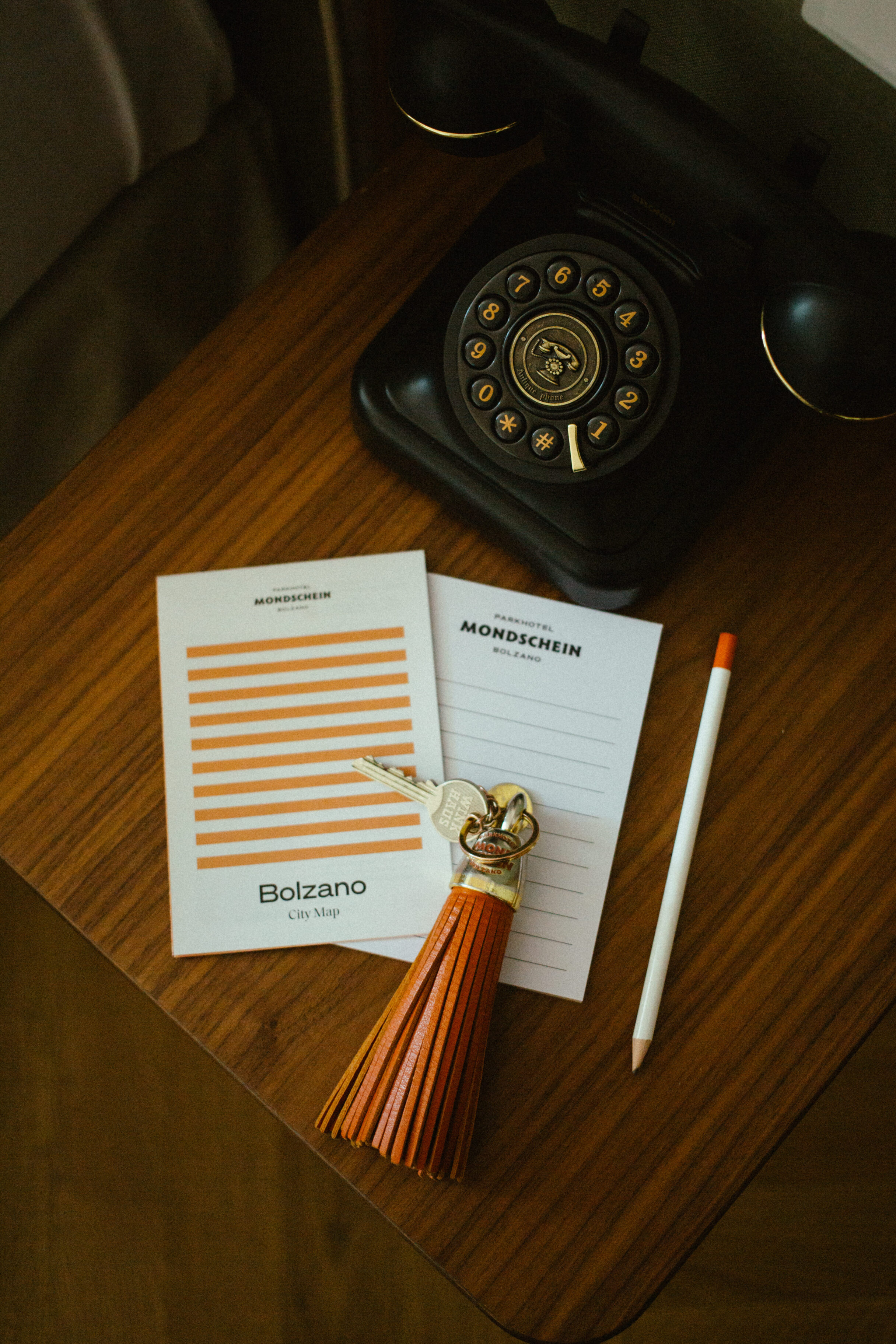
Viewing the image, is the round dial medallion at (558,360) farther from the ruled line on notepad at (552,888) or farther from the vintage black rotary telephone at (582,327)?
the ruled line on notepad at (552,888)

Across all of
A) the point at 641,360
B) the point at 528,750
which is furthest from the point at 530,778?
the point at 641,360

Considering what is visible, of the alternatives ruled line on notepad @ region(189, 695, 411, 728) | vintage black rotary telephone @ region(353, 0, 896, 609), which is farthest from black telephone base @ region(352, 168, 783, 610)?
ruled line on notepad @ region(189, 695, 411, 728)

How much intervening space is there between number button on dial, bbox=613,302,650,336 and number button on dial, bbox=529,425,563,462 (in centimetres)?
6

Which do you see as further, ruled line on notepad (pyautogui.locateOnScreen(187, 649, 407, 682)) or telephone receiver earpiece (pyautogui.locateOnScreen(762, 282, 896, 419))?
ruled line on notepad (pyautogui.locateOnScreen(187, 649, 407, 682))

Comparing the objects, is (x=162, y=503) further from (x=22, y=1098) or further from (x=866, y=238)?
(x=22, y=1098)

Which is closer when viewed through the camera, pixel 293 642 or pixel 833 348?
pixel 833 348

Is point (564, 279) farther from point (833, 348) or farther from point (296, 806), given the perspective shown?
point (296, 806)

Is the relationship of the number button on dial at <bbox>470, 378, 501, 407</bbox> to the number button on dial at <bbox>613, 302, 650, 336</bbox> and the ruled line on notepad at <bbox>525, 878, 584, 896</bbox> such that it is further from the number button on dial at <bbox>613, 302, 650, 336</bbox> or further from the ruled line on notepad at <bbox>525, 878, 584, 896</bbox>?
the ruled line on notepad at <bbox>525, 878, 584, 896</bbox>

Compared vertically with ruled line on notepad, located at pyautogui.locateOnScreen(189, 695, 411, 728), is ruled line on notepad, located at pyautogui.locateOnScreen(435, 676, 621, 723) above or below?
above

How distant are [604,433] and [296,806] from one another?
0.82 ft

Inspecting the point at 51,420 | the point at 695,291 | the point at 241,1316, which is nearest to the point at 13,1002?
the point at 241,1316

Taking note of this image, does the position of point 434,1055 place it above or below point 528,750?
below

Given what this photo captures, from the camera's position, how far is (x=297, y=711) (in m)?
0.55

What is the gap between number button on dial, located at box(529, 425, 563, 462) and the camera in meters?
0.50
